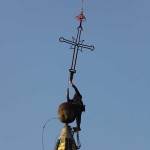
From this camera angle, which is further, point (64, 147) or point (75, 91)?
point (75, 91)

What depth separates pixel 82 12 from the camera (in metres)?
23.5

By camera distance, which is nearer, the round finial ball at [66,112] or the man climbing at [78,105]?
the round finial ball at [66,112]

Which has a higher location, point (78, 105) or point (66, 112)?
point (78, 105)

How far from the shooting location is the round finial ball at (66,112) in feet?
67.3

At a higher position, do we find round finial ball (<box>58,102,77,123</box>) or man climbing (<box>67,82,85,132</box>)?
man climbing (<box>67,82,85,132</box>)

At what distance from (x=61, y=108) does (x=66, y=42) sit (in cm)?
316

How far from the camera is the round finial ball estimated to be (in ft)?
67.3

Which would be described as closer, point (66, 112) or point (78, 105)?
point (66, 112)

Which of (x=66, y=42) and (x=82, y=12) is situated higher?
(x=82, y=12)

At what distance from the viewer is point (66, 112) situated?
20.5 m

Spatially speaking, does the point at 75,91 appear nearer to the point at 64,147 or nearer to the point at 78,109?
the point at 78,109

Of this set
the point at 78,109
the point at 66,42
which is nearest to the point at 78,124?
the point at 78,109

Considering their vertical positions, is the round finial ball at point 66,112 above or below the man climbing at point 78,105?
below

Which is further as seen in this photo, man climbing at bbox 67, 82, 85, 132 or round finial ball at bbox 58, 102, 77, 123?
man climbing at bbox 67, 82, 85, 132
